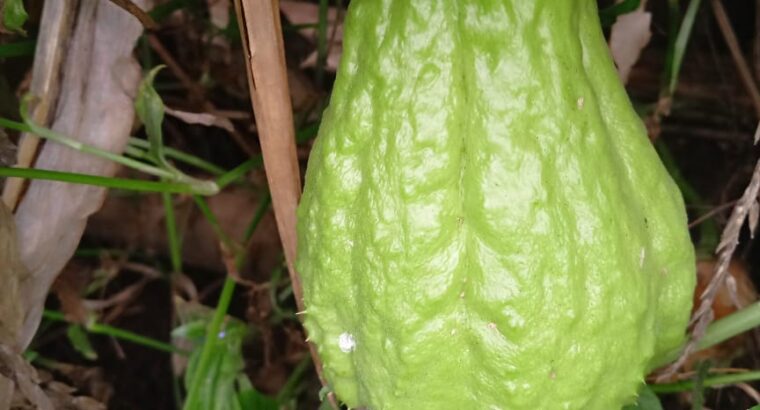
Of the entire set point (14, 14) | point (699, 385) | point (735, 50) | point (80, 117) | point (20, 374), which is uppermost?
point (14, 14)

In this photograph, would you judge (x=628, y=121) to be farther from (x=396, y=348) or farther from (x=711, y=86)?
(x=711, y=86)

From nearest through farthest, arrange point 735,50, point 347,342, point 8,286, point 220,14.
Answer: point 347,342
point 8,286
point 735,50
point 220,14

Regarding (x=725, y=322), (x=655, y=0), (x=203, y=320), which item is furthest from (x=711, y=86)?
(x=203, y=320)

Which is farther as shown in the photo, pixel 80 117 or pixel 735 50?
pixel 735 50

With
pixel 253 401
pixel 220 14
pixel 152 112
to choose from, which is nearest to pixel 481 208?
pixel 152 112

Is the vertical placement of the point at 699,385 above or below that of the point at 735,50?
below

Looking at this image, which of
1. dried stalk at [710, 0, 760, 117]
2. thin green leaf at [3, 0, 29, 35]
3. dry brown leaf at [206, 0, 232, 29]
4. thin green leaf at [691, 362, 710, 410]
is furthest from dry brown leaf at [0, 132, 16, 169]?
dried stalk at [710, 0, 760, 117]

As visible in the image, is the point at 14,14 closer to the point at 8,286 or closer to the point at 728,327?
the point at 8,286

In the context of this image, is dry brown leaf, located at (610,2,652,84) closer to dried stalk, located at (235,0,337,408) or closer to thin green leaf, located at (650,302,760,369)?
thin green leaf, located at (650,302,760,369)
